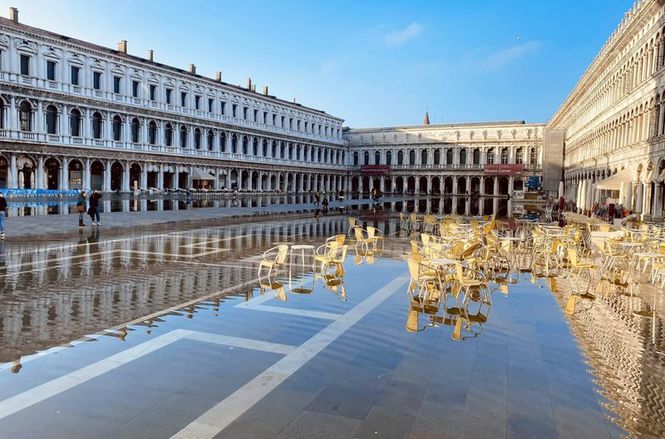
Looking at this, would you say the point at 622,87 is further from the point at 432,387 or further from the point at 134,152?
the point at 134,152

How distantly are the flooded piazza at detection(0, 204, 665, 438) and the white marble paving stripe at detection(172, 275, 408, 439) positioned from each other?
0.07 ft

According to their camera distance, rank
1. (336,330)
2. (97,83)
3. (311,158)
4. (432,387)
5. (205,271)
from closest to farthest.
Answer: (432,387) < (336,330) < (205,271) < (97,83) < (311,158)

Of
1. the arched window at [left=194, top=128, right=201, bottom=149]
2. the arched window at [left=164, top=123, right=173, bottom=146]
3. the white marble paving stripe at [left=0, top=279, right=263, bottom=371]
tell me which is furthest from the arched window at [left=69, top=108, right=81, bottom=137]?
the white marble paving stripe at [left=0, top=279, right=263, bottom=371]

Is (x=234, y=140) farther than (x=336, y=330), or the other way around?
(x=234, y=140)

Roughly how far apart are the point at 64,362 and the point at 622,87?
34.8 m

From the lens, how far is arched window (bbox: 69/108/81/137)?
4528 centimetres

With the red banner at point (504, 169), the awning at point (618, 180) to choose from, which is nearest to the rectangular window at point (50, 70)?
the awning at point (618, 180)

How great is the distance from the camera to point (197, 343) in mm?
6594

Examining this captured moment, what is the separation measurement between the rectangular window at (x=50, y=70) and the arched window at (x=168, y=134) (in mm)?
12849

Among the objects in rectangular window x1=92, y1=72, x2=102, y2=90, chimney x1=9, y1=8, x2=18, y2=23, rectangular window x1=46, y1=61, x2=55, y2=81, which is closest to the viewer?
chimney x1=9, y1=8, x2=18, y2=23

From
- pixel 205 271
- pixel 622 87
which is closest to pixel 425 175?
pixel 622 87

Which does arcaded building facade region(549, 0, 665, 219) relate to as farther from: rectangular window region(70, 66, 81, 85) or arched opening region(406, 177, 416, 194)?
arched opening region(406, 177, 416, 194)

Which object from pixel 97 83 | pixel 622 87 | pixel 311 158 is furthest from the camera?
pixel 311 158

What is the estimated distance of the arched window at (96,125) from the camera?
4712 cm
